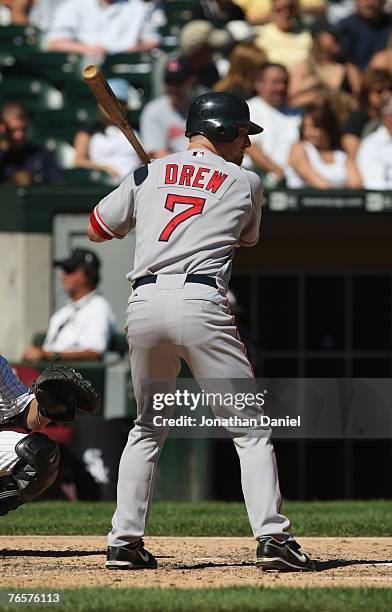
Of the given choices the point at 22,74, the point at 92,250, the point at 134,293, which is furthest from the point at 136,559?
the point at 22,74

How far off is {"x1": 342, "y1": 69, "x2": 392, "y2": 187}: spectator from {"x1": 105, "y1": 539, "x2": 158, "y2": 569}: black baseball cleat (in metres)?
6.34

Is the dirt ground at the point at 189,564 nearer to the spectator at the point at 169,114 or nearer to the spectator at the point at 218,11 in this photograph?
the spectator at the point at 169,114

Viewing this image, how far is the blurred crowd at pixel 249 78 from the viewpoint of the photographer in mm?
11203

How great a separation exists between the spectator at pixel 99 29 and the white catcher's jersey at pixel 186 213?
7.83 metres

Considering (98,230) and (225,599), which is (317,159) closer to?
(98,230)

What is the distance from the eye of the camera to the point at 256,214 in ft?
17.2

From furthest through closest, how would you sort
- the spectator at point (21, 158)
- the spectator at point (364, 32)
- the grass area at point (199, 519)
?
the spectator at point (364, 32), the spectator at point (21, 158), the grass area at point (199, 519)

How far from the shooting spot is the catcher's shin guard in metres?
5.30

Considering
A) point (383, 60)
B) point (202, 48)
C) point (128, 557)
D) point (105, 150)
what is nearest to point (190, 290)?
point (128, 557)

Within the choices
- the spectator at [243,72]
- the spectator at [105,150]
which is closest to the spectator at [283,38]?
the spectator at [243,72]

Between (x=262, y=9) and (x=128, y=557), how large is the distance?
8636 millimetres

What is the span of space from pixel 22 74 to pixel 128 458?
8.23 meters

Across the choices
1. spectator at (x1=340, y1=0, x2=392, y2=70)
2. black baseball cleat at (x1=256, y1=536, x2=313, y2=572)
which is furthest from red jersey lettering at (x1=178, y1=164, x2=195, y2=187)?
spectator at (x1=340, y1=0, x2=392, y2=70)

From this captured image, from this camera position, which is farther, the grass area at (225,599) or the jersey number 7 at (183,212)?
the jersey number 7 at (183,212)
